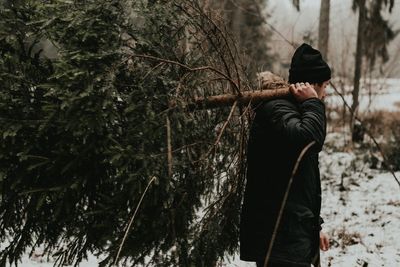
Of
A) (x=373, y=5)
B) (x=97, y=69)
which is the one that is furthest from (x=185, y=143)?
(x=373, y=5)

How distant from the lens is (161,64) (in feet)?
9.64

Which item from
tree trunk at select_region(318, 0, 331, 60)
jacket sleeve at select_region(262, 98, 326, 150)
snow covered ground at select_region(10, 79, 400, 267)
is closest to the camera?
jacket sleeve at select_region(262, 98, 326, 150)

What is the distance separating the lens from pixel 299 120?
8.35 ft

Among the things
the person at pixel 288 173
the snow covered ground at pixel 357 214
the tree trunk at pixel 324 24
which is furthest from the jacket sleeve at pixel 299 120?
the tree trunk at pixel 324 24

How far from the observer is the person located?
256 cm

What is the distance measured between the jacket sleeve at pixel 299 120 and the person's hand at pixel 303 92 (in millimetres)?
36

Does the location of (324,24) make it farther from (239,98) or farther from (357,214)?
(239,98)

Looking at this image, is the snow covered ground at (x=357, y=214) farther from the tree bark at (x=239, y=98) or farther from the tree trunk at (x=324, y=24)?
the tree trunk at (x=324, y=24)

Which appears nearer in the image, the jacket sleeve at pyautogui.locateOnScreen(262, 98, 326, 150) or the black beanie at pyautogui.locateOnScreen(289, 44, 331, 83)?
the jacket sleeve at pyautogui.locateOnScreen(262, 98, 326, 150)

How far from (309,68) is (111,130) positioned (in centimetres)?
135

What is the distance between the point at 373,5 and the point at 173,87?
12484mm

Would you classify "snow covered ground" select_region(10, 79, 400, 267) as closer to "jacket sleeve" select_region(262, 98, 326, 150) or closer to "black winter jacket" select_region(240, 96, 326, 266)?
"black winter jacket" select_region(240, 96, 326, 266)

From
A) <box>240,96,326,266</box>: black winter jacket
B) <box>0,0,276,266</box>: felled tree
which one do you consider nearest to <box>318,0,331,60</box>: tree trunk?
<box>0,0,276,266</box>: felled tree

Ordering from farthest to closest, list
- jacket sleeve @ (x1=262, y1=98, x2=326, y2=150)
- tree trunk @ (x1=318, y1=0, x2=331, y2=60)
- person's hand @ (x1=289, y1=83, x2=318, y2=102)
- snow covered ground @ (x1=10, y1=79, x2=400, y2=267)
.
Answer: tree trunk @ (x1=318, y1=0, x2=331, y2=60)
snow covered ground @ (x1=10, y1=79, x2=400, y2=267)
person's hand @ (x1=289, y1=83, x2=318, y2=102)
jacket sleeve @ (x1=262, y1=98, x2=326, y2=150)
